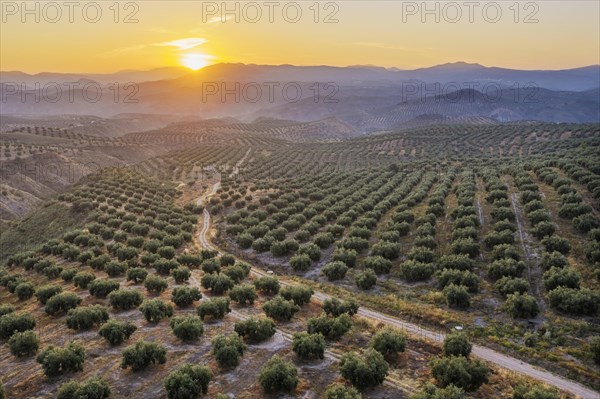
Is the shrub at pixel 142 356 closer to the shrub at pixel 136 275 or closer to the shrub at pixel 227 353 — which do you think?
the shrub at pixel 227 353

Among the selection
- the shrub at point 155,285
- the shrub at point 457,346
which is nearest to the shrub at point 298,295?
the shrub at point 155,285

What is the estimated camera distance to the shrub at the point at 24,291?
3406cm

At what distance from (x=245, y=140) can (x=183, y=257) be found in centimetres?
14947

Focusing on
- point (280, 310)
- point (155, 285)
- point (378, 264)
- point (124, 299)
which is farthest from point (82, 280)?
point (378, 264)

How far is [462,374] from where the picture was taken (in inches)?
778

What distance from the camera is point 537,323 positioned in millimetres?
26375

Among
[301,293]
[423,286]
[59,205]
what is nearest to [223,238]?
[301,293]

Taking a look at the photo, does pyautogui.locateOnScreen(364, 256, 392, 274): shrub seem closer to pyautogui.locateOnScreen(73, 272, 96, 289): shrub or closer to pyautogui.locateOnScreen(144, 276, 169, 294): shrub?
pyautogui.locateOnScreen(144, 276, 169, 294): shrub

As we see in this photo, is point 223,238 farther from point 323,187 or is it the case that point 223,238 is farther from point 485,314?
point 485,314

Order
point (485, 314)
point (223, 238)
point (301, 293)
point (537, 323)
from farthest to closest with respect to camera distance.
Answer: point (223, 238) → point (301, 293) → point (485, 314) → point (537, 323)

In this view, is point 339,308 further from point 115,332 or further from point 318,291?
point 115,332

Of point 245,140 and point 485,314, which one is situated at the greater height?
point 245,140

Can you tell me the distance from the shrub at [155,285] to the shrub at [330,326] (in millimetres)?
14389

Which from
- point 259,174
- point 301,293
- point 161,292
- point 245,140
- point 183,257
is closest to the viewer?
point 301,293
